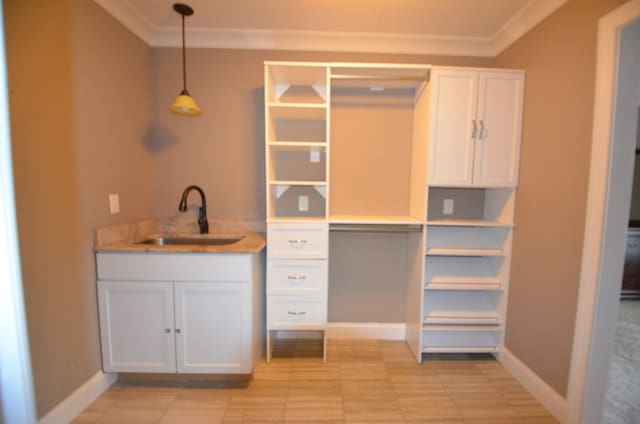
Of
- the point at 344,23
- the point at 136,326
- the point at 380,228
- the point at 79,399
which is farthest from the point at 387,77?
the point at 79,399

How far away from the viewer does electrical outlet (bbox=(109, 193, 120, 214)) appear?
1762mm

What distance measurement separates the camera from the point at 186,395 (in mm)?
1680

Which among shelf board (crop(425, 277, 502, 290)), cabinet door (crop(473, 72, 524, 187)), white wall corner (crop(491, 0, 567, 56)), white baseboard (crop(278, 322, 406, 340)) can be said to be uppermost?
white wall corner (crop(491, 0, 567, 56))

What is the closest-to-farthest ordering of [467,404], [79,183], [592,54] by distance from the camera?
[592,54] → [79,183] → [467,404]

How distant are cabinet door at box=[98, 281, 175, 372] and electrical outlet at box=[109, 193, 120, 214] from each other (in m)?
0.48

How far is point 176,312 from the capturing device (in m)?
1.67

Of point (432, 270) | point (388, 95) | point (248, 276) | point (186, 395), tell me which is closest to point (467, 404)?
point (432, 270)

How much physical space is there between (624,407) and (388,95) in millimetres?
2549

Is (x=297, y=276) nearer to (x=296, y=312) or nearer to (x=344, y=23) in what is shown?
(x=296, y=312)

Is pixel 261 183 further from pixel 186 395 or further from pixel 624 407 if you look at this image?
pixel 624 407

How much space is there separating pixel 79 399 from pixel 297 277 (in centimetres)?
143

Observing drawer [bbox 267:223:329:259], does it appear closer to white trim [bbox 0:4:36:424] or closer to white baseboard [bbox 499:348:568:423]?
white trim [bbox 0:4:36:424]

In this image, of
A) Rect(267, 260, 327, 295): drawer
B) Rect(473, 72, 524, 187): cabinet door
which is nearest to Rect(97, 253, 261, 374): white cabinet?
Rect(267, 260, 327, 295): drawer

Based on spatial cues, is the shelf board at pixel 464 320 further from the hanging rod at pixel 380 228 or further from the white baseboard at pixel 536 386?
the hanging rod at pixel 380 228
